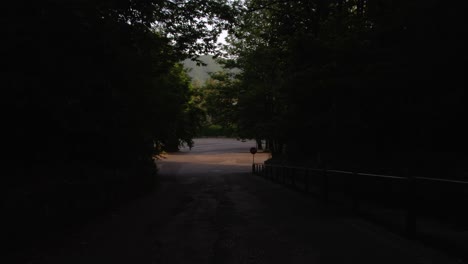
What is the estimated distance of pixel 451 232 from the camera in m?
5.89

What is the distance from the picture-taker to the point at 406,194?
21.1 feet

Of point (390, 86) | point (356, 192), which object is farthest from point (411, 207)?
point (390, 86)

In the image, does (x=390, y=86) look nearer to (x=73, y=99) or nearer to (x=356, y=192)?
(x=356, y=192)

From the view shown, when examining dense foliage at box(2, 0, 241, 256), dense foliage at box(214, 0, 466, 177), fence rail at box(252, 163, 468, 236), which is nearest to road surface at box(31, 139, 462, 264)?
fence rail at box(252, 163, 468, 236)

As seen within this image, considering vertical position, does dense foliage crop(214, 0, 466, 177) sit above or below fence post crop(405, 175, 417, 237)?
above

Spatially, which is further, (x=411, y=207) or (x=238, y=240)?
(x=238, y=240)

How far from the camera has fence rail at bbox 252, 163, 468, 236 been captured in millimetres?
6066

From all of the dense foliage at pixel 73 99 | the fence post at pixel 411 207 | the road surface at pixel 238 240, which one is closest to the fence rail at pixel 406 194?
the fence post at pixel 411 207

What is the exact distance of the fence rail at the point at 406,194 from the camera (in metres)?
6.07

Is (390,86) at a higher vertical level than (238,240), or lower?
higher

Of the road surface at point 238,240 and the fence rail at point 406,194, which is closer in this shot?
the road surface at point 238,240

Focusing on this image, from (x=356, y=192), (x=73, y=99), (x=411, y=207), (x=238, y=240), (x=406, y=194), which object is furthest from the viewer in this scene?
(x=356, y=192)

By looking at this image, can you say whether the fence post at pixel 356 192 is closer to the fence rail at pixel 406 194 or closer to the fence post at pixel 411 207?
the fence rail at pixel 406 194

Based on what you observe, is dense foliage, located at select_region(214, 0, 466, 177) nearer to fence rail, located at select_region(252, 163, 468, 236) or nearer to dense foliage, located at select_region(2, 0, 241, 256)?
fence rail, located at select_region(252, 163, 468, 236)
